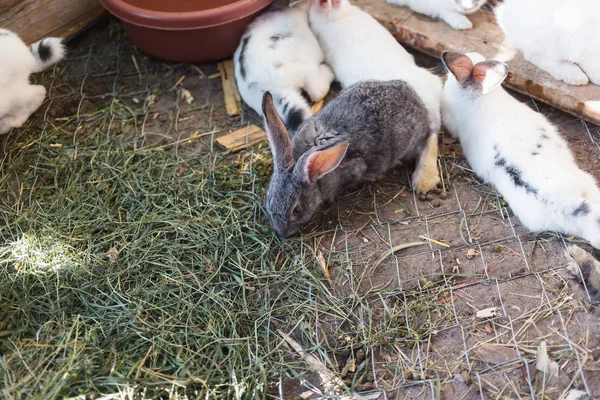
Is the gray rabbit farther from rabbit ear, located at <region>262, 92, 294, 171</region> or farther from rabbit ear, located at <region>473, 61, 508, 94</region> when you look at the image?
rabbit ear, located at <region>473, 61, 508, 94</region>

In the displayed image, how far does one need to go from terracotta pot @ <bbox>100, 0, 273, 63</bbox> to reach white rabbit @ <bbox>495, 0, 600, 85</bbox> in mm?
1626

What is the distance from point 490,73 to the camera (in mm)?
3438

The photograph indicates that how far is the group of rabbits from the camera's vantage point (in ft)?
10.1

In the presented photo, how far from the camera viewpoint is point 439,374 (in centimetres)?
270

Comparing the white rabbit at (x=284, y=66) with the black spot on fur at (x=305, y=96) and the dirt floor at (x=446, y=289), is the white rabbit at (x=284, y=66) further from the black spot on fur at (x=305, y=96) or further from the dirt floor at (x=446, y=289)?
the dirt floor at (x=446, y=289)

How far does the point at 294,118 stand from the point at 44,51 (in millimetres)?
1618

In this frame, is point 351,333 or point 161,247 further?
point 161,247

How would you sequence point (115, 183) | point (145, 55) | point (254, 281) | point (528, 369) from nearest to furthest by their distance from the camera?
1. point (528, 369)
2. point (254, 281)
3. point (115, 183)
4. point (145, 55)

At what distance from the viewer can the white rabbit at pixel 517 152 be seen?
291 cm

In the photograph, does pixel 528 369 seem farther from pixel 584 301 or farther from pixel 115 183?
pixel 115 183

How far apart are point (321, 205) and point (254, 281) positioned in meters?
0.60

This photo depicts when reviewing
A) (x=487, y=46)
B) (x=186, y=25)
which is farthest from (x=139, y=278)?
(x=487, y=46)

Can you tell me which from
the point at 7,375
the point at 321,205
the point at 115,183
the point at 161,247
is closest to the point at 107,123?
the point at 115,183

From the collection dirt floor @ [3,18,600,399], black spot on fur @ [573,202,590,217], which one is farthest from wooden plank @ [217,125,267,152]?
black spot on fur @ [573,202,590,217]
